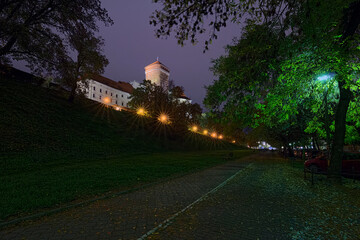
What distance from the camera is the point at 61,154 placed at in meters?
15.8

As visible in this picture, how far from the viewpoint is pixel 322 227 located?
4.65m

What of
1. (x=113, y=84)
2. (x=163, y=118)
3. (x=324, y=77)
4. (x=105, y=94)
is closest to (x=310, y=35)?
(x=324, y=77)

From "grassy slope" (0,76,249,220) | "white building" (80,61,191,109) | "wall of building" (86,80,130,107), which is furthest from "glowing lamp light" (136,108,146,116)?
"wall of building" (86,80,130,107)

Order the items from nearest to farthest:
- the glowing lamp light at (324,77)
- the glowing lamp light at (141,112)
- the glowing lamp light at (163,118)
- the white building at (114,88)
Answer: the glowing lamp light at (324,77) < the glowing lamp light at (163,118) < the glowing lamp light at (141,112) < the white building at (114,88)

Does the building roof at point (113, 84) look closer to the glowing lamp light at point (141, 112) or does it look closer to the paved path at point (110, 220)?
the glowing lamp light at point (141, 112)

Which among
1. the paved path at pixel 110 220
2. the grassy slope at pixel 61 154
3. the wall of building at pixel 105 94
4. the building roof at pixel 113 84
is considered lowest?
the paved path at pixel 110 220

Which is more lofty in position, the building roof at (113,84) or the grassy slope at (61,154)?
the building roof at (113,84)

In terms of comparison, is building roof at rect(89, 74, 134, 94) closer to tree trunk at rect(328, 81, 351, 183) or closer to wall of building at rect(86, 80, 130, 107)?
wall of building at rect(86, 80, 130, 107)

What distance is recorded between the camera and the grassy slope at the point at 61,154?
7.49 metres

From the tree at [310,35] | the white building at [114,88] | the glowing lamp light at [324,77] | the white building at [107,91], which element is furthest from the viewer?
the white building at [114,88]

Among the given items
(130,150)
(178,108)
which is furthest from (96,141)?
(178,108)

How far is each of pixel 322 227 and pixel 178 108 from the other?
38.5 metres

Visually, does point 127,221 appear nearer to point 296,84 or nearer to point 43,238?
point 43,238

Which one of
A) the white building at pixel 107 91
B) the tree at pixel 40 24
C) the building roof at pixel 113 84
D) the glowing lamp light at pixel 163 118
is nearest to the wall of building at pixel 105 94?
the white building at pixel 107 91
